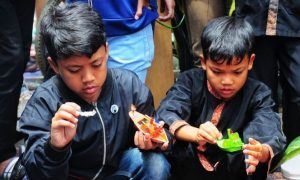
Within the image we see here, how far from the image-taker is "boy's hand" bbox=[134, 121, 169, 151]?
7.77ft

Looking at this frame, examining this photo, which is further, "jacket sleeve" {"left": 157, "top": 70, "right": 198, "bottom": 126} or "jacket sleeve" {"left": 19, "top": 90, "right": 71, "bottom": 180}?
"jacket sleeve" {"left": 157, "top": 70, "right": 198, "bottom": 126}

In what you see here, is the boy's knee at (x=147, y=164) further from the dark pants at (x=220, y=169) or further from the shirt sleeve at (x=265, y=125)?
the shirt sleeve at (x=265, y=125)

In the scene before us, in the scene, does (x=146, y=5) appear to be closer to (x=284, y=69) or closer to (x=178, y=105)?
(x=178, y=105)

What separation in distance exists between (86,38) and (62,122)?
457 mm

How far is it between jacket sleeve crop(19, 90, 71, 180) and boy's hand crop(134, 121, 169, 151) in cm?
35

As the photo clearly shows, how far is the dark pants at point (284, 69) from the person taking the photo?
2.80 meters

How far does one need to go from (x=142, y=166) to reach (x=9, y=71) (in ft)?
3.15

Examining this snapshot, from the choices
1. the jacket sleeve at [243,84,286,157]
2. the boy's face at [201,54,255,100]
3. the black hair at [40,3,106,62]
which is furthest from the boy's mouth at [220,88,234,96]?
the black hair at [40,3,106,62]

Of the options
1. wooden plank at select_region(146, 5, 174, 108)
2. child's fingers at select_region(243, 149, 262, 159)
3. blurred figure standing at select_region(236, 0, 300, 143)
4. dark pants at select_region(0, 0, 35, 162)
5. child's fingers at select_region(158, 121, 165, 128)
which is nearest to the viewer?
child's fingers at select_region(243, 149, 262, 159)

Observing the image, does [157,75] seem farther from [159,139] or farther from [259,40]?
[159,139]

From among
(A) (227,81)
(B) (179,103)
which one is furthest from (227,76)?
(B) (179,103)

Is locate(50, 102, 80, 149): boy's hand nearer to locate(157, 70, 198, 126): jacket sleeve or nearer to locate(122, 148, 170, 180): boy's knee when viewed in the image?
locate(122, 148, 170, 180): boy's knee

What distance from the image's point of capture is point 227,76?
8.34ft

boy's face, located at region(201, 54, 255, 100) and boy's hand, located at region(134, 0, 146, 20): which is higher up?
boy's hand, located at region(134, 0, 146, 20)
